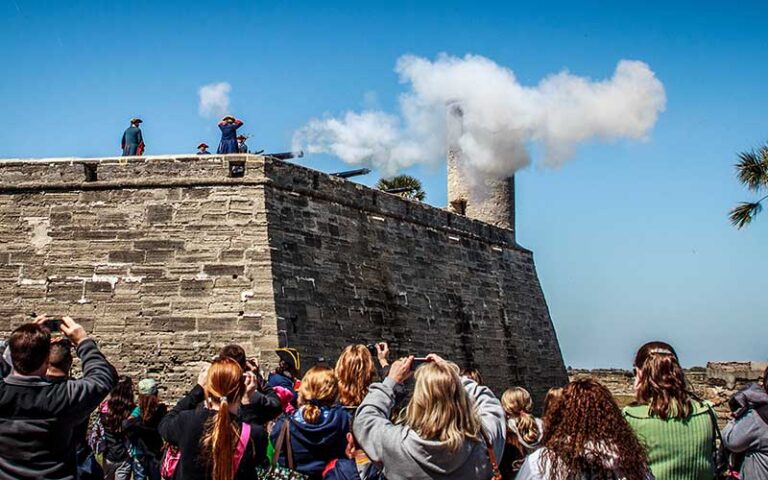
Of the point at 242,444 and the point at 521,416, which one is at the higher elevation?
the point at 521,416

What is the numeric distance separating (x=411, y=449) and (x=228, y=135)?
39.8 ft

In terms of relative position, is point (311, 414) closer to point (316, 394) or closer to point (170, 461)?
point (316, 394)

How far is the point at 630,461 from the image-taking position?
3900mm

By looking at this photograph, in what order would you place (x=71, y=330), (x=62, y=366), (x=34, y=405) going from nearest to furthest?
(x=34, y=405), (x=71, y=330), (x=62, y=366)

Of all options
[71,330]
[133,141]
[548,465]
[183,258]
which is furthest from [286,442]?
[133,141]

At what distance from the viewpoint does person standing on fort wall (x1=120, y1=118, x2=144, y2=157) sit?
15.9m

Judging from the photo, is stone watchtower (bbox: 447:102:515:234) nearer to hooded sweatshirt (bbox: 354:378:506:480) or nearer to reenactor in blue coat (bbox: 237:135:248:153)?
reenactor in blue coat (bbox: 237:135:248:153)

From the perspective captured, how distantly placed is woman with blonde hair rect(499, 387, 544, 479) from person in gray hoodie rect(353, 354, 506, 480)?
1.65m

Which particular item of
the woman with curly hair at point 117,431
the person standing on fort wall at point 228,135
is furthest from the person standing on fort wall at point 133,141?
the woman with curly hair at point 117,431

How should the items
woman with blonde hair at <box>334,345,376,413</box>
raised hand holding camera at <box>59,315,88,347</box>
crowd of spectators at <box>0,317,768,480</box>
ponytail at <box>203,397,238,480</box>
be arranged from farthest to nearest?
woman with blonde hair at <box>334,345,376,413</box>, ponytail at <box>203,397,238,480</box>, raised hand holding camera at <box>59,315,88,347</box>, crowd of spectators at <box>0,317,768,480</box>

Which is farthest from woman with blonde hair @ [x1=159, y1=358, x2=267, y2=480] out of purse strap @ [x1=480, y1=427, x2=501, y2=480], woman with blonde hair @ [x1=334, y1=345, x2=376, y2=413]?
purse strap @ [x1=480, y1=427, x2=501, y2=480]

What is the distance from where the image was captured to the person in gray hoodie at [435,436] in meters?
4.26

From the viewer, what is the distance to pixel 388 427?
445 centimetres

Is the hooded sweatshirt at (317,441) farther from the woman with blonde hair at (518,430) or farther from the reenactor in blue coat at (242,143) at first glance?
the reenactor in blue coat at (242,143)
